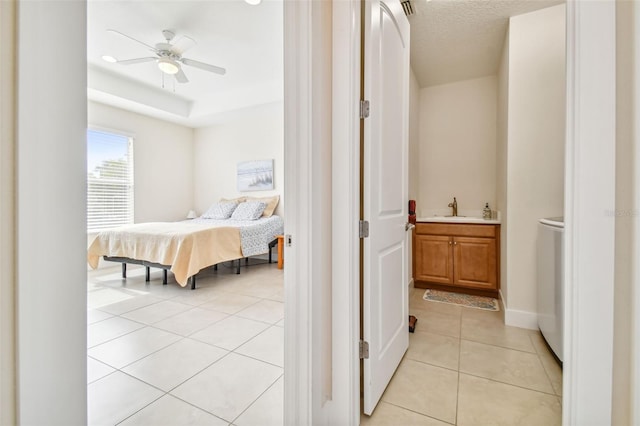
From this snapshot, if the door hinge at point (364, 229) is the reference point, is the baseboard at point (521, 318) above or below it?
below

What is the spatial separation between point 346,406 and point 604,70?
5.09 ft

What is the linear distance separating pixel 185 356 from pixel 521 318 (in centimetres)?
260

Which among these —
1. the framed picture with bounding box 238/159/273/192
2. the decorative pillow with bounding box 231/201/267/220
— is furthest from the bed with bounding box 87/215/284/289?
the framed picture with bounding box 238/159/273/192

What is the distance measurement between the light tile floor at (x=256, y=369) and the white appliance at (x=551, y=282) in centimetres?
16

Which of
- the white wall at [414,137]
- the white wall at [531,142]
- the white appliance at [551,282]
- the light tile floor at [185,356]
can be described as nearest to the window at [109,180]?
the light tile floor at [185,356]

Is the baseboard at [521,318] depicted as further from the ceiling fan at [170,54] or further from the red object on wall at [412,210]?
the ceiling fan at [170,54]

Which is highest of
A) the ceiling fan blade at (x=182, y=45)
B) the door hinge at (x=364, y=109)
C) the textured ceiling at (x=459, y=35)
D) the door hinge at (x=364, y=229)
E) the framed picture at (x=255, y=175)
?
Result: the ceiling fan blade at (x=182, y=45)

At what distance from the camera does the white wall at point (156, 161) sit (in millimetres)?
4781

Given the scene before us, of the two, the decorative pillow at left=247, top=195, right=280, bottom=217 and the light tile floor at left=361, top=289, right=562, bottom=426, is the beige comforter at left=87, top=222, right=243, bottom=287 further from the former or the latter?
the light tile floor at left=361, top=289, right=562, bottom=426

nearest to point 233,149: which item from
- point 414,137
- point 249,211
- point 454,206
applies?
point 249,211

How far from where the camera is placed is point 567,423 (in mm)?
924

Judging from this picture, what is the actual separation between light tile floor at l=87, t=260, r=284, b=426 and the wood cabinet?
5.70 ft

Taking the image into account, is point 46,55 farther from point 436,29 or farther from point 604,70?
point 436,29

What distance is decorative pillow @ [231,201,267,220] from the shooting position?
4.88 meters
